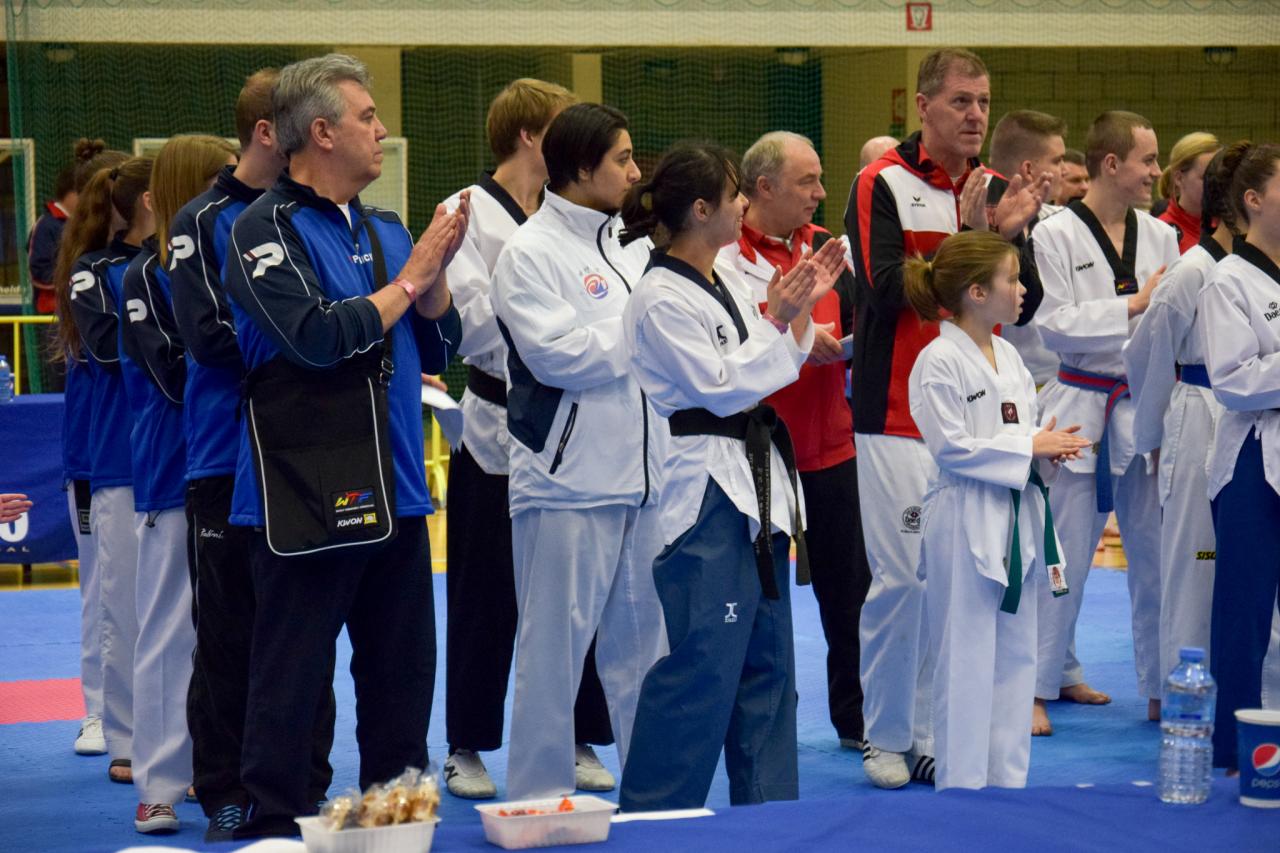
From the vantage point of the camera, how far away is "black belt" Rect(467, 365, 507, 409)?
422 centimetres

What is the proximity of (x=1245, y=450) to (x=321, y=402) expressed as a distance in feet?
7.63

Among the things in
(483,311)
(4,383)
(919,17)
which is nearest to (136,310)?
(483,311)

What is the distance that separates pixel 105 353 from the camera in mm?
4285

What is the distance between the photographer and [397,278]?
3.23 meters

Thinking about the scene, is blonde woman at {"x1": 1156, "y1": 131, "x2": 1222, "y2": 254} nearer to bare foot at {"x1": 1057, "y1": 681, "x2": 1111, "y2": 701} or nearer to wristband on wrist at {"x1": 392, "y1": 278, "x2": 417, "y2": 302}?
bare foot at {"x1": 1057, "y1": 681, "x2": 1111, "y2": 701}

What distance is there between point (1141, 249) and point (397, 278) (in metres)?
2.78

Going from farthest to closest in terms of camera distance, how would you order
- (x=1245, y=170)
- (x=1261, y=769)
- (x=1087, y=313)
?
(x=1087, y=313) → (x=1245, y=170) → (x=1261, y=769)

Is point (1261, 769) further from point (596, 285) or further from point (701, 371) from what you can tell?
point (596, 285)

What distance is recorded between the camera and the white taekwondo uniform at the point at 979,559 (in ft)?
12.2

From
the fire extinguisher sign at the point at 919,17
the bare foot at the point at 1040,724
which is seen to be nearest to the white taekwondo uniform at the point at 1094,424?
the bare foot at the point at 1040,724

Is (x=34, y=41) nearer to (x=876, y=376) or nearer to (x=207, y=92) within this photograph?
(x=207, y=92)

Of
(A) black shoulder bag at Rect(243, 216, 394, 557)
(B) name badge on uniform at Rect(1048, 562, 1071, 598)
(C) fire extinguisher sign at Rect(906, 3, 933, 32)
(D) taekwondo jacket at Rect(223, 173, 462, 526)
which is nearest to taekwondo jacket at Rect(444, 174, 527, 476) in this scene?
(D) taekwondo jacket at Rect(223, 173, 462, 526)

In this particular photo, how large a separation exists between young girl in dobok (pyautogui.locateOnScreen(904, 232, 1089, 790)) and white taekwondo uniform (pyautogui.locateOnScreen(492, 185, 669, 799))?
2.23 feet

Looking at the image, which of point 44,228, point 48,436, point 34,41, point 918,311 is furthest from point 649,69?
point 918,311
